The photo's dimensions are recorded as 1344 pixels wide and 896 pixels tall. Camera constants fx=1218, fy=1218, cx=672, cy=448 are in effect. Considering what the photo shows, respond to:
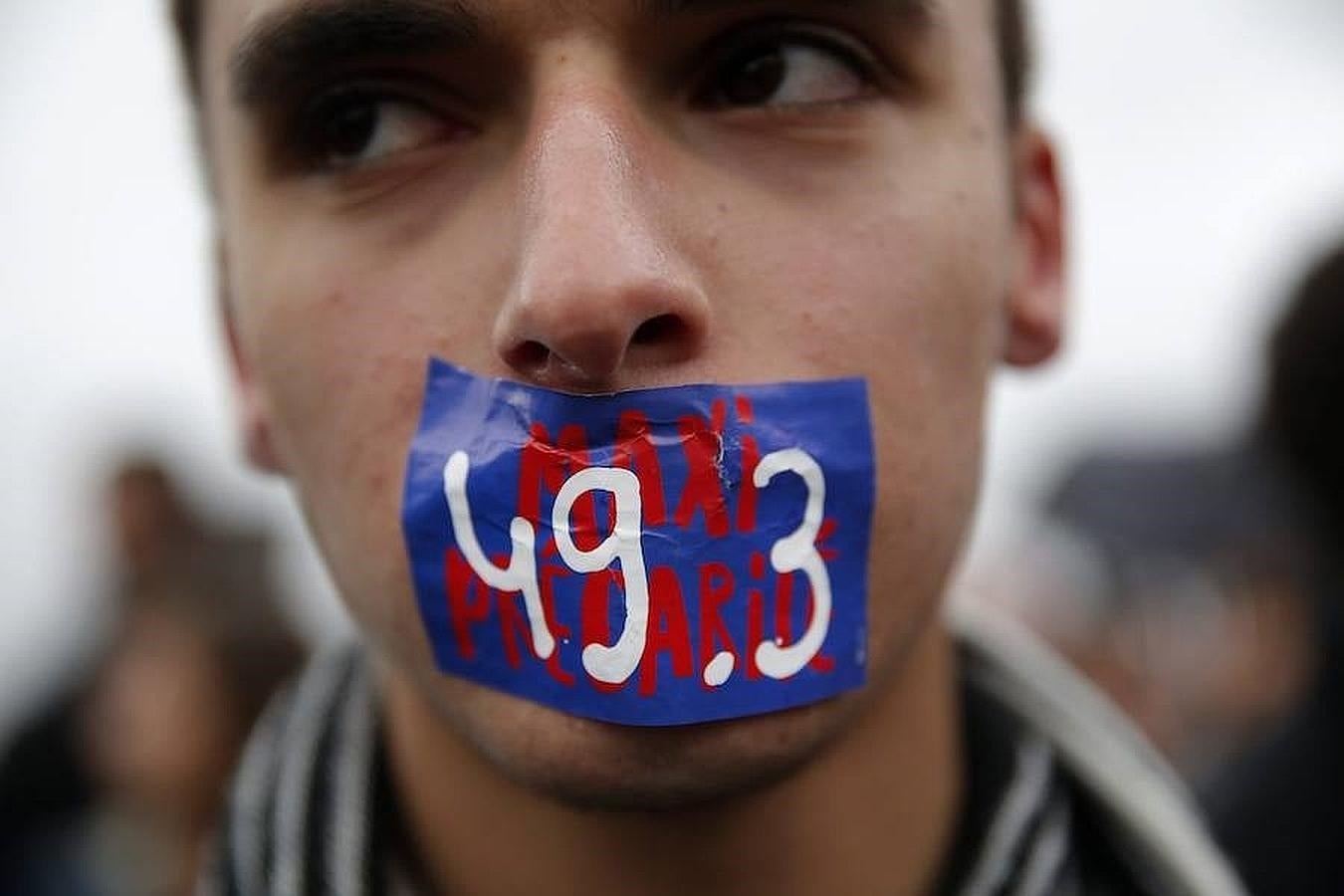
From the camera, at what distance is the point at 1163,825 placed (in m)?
1.77

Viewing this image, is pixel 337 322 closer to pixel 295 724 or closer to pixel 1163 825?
pixel 295 724

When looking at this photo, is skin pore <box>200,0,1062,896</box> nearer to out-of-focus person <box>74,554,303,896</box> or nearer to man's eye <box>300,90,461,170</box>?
man's eye <box>300,90,461,170</box>

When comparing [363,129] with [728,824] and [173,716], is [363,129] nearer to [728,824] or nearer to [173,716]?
[728,824]

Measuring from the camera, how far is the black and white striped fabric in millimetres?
1658

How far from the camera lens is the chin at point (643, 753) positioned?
128 cm

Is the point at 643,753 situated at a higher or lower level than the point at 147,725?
higher

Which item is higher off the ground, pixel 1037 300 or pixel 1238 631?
pixel 1037 300

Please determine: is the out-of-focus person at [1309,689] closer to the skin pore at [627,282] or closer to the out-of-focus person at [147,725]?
the skin pore at [627,282]

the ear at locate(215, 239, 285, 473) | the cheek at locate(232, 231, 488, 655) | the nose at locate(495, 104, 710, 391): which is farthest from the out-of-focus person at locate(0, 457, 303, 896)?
the nose at locate(495, 104, 710, 391)

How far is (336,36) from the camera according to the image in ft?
4.80

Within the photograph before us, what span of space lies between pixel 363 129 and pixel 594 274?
1.72ft

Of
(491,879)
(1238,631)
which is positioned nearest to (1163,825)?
(491,879)

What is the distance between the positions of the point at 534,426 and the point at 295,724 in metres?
0.90

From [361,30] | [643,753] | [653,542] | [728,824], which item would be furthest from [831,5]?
[728,824]
